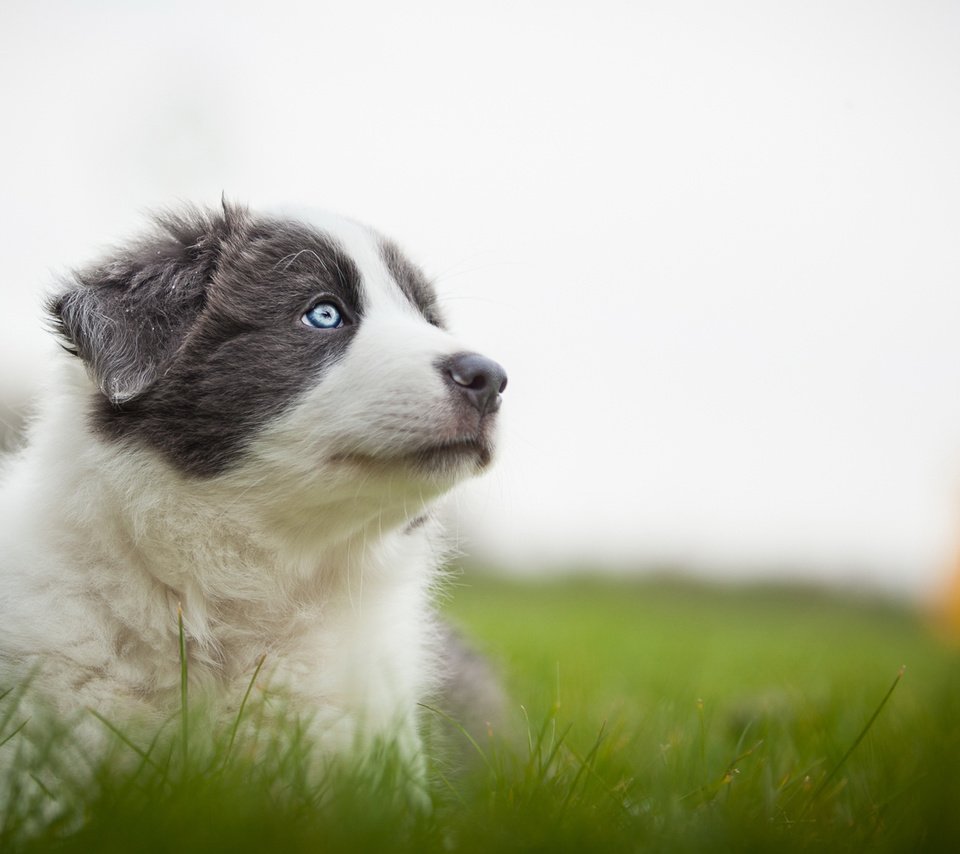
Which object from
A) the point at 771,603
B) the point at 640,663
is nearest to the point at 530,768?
the point at 640,663

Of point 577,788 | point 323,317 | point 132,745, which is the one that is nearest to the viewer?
point 132,745

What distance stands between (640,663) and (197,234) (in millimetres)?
4452

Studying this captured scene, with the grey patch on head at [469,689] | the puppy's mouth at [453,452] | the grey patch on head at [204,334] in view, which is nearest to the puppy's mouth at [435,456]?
the puppy's mouth at [453,452]

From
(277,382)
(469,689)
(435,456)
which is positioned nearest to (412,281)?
(277,382)

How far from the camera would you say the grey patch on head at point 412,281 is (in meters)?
3.21

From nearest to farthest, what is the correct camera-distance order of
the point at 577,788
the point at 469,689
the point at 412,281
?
the point at 577,788, the point at 412,281, the point at 469,689

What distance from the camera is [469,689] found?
3932mm

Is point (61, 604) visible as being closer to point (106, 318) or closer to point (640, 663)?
point (106, 318)

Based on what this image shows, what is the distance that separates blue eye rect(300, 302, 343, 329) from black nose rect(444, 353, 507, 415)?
1.47 feet

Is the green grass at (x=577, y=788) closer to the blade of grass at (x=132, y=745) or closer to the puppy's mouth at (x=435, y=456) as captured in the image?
the blade of grass at (x=132, y=745)

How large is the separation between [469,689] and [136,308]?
2.13 metres

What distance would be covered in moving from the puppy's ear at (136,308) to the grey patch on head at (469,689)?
1.54 meters

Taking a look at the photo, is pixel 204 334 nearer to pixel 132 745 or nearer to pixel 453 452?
pixel 453 452

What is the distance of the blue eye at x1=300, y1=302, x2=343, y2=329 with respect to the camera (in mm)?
2842
